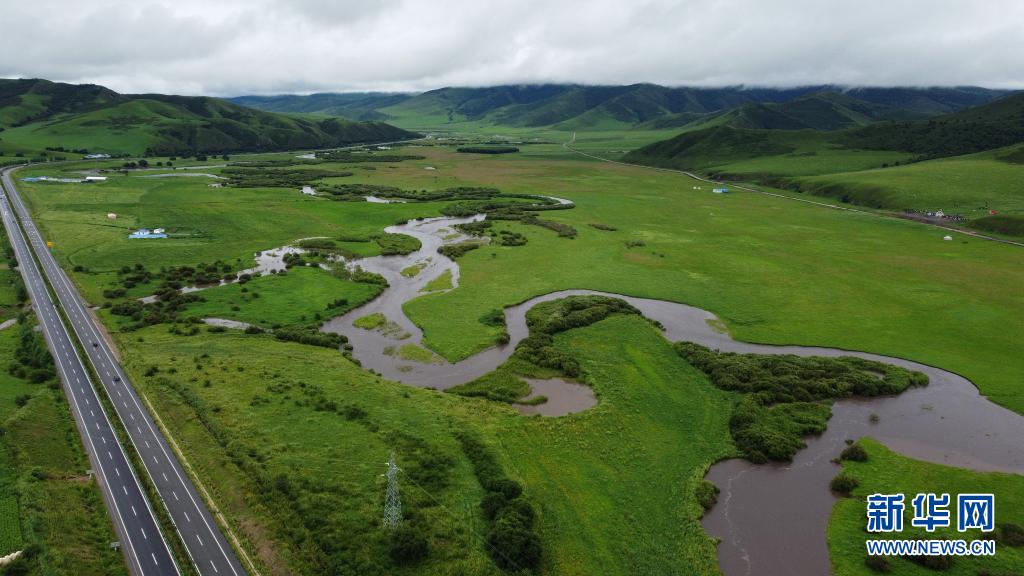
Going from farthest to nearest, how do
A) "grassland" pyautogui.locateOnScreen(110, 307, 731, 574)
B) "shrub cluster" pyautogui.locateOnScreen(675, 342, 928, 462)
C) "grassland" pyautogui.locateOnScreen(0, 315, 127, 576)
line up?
1. "shrub cluster" pyautogui.locateOnScreen(675, 342, 928, 462)
2. "grassland" pyautogui.locateOnScreen(110, 307, 731, 574)
3. "grassland" pyautogui.locateOnScreen(0, 315, 127, 576)

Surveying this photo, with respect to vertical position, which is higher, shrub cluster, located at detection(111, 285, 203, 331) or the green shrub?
shrub cluster, located at detection(111, 285, 203, 331)

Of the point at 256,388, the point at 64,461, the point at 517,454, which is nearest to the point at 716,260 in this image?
the point at 517,454

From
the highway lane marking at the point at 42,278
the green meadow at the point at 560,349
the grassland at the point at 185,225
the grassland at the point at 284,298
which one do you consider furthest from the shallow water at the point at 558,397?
the grassland at the point at 185,225

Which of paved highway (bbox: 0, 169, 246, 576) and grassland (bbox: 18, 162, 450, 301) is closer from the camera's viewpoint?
paved highway (bbox: 0, 169, 246, 576)

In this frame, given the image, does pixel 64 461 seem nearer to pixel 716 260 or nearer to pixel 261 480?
pixel 261 480

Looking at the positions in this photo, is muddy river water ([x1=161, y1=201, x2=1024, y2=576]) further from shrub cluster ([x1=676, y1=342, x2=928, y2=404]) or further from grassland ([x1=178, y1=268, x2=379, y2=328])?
grassland ([x1=178, y1=268, x2=379, y2=328])

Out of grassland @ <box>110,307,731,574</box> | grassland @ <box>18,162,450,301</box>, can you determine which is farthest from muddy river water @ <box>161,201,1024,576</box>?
grassland @ <box>18,162,450,301</box>

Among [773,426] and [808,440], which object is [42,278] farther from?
[808,440]
